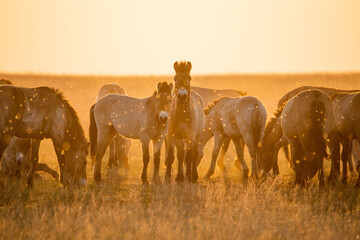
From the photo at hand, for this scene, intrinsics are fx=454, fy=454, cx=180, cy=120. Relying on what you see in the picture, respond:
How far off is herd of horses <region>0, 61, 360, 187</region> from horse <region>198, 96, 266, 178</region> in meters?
0.03

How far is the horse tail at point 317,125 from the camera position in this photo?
31.3 feet

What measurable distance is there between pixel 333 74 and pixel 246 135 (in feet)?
203

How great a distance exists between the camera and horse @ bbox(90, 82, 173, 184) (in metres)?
10.4

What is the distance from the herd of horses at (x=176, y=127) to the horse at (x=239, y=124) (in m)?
→ 0.03

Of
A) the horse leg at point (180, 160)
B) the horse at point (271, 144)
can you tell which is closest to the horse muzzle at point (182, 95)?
the horse leg at point (180, 160)

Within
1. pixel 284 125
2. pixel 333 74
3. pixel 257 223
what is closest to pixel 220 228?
pixel 257 223

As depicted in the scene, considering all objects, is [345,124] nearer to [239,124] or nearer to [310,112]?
[310,112]

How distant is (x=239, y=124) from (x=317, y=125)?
2449 millimetres

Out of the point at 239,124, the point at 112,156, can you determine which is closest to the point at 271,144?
the point at 239,124

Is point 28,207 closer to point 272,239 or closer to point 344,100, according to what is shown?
point 272,239

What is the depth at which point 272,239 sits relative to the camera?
6148mm

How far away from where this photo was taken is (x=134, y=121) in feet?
36.5

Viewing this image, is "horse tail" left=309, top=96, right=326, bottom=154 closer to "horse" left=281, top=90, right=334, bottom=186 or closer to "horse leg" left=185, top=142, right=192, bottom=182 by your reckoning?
"horse" left=281, top=90, right=334, bottom=186

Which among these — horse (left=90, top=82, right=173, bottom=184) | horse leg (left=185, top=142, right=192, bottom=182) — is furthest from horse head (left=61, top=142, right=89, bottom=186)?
horse leg (left=185, top=142, right=192, bottom=182)
